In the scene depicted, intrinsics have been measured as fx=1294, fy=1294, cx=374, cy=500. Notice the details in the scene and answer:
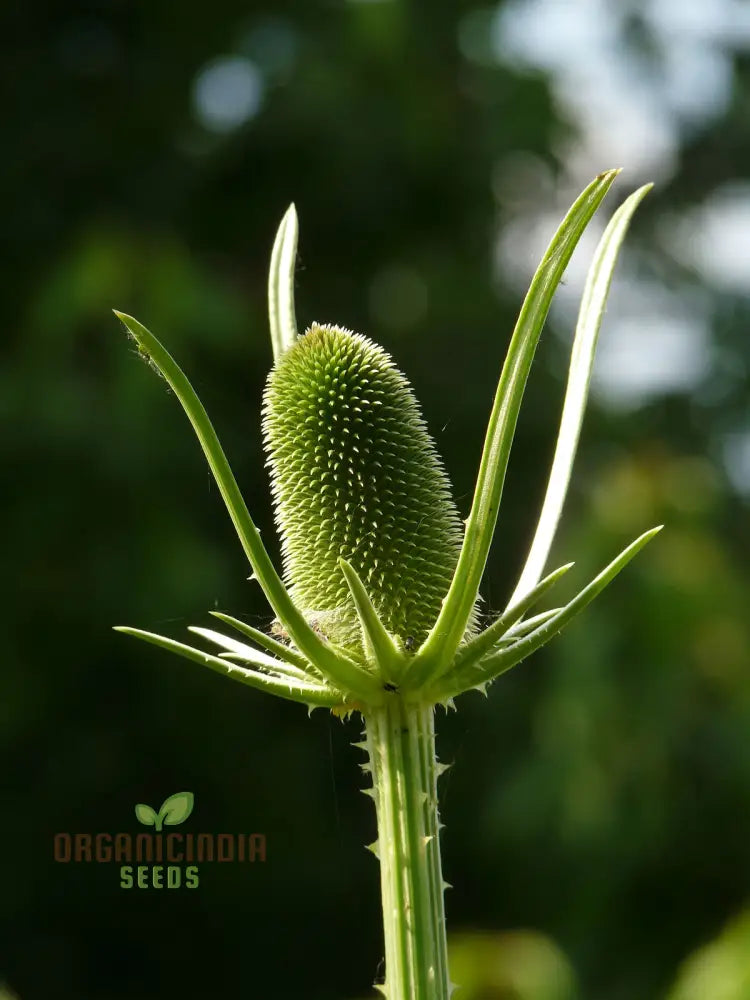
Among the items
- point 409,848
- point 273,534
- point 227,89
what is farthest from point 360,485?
point 227,89

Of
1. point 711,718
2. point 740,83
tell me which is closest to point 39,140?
point 711,718

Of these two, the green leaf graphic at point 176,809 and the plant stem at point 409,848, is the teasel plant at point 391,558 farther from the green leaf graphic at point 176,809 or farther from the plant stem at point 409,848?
the green leaf graphic at point 176,809

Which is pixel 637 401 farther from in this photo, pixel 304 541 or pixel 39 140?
pixel 304 541

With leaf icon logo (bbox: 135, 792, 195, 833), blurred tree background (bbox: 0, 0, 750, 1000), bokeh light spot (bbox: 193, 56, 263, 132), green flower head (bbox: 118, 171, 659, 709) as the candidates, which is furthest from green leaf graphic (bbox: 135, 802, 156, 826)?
bokeh light spot (bbox: 193, 56, 263, 132)

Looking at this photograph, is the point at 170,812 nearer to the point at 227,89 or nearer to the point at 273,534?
the point at 273,534

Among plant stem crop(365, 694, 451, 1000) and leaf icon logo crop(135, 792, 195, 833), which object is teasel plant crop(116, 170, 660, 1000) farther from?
leaf icon logo crop(135, 792, 195, 833)
